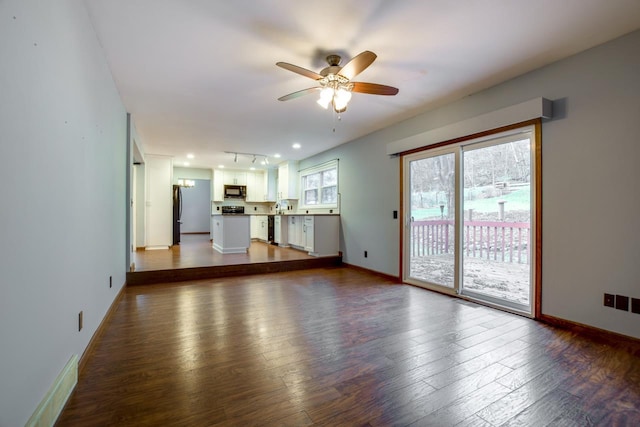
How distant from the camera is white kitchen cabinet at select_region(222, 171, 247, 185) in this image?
30.2 feet

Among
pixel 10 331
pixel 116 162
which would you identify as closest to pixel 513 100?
pixel 10 331

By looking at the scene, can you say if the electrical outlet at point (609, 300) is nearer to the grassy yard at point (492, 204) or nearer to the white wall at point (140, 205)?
the grassy yard at point (492, 204)

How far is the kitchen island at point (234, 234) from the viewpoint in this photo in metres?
6.31

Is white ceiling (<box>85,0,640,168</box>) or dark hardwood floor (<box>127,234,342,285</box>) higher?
white ceiling (<box>85,0,640,168</box>)

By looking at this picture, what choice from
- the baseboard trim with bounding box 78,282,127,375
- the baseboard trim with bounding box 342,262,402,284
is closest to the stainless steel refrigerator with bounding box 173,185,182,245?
the baseboard trim with bounding box 78,282,127,375

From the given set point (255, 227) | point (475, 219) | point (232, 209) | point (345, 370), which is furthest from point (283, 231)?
point (345, 370)

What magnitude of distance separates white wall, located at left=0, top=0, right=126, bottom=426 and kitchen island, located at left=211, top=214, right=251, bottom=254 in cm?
382

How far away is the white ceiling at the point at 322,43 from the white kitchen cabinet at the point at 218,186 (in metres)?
5.06

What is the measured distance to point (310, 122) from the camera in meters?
4.60

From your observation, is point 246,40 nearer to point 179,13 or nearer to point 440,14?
point 179,13

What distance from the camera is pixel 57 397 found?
1512mm

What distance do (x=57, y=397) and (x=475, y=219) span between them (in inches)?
167

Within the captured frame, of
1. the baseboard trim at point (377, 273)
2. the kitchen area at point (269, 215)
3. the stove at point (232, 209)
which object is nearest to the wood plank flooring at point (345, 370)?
the baseboard trim at point (377, 273)

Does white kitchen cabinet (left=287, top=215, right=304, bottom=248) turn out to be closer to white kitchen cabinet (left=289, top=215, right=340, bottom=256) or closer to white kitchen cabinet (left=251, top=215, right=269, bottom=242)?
white kitchen cabinet (left=289, top=215, right=340, bottom=256)
